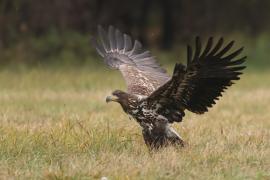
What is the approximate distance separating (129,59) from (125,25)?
1169 cm

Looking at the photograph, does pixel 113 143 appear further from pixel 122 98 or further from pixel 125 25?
pixel 125 25

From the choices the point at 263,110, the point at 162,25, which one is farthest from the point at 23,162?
the point at 162,25

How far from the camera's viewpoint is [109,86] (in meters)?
14.6

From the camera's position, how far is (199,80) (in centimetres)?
731

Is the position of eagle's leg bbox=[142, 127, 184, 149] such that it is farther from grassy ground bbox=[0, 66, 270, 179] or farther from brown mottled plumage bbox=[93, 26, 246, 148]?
grassy ground bbox=[0, 66, 270, 179]

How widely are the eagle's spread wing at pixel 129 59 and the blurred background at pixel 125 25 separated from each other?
799 centimetres

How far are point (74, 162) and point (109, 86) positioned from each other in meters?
7.80

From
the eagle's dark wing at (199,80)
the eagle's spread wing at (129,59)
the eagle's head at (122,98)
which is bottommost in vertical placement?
the eagle's head at (122,98)

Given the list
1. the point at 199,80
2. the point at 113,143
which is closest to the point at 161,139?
the point at 113,143

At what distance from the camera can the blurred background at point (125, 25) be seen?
1877 centimetres

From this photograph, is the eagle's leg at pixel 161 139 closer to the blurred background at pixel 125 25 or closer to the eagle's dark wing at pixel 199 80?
the eagle's dark wing at pixel 199 80

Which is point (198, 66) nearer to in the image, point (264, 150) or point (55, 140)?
point (264, 150)

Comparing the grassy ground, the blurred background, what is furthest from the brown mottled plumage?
the blurred background

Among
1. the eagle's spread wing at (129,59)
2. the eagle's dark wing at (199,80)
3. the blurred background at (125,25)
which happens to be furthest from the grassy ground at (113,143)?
the blurred background at (125,25)
